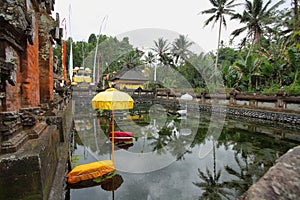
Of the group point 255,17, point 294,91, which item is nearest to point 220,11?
point 255,17

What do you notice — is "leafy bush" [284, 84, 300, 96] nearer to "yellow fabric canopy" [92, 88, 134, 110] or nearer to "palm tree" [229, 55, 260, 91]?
"palm tree" [229, 55, 260, 91]

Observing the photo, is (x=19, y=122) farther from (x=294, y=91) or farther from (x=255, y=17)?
(x=255, y=17)

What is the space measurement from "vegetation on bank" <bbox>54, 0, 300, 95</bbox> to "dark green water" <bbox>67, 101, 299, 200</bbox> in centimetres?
738

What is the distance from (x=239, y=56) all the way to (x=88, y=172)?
80.5 ft

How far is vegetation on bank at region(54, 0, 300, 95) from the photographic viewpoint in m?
17.2

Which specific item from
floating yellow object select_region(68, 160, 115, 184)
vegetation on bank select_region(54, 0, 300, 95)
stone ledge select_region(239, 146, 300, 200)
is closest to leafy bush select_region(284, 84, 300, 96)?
vegetation on bank select_region(54, 0, 300, 95)

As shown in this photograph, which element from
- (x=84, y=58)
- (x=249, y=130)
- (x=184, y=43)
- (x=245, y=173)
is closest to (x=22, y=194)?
(x=245, y=173)

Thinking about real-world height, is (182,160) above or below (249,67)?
below

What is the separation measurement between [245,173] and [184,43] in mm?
37784

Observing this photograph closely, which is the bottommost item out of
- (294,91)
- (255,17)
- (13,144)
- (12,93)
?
(13,144)

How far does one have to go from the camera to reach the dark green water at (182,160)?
425 cm

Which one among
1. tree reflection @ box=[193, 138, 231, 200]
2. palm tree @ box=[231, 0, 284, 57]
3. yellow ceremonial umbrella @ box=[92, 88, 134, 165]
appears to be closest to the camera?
tree reflection @ box=[193, 138, 231, 200]

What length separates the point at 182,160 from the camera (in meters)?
6.27

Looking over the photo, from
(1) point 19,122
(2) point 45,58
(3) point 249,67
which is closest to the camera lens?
(1) point 19,122
